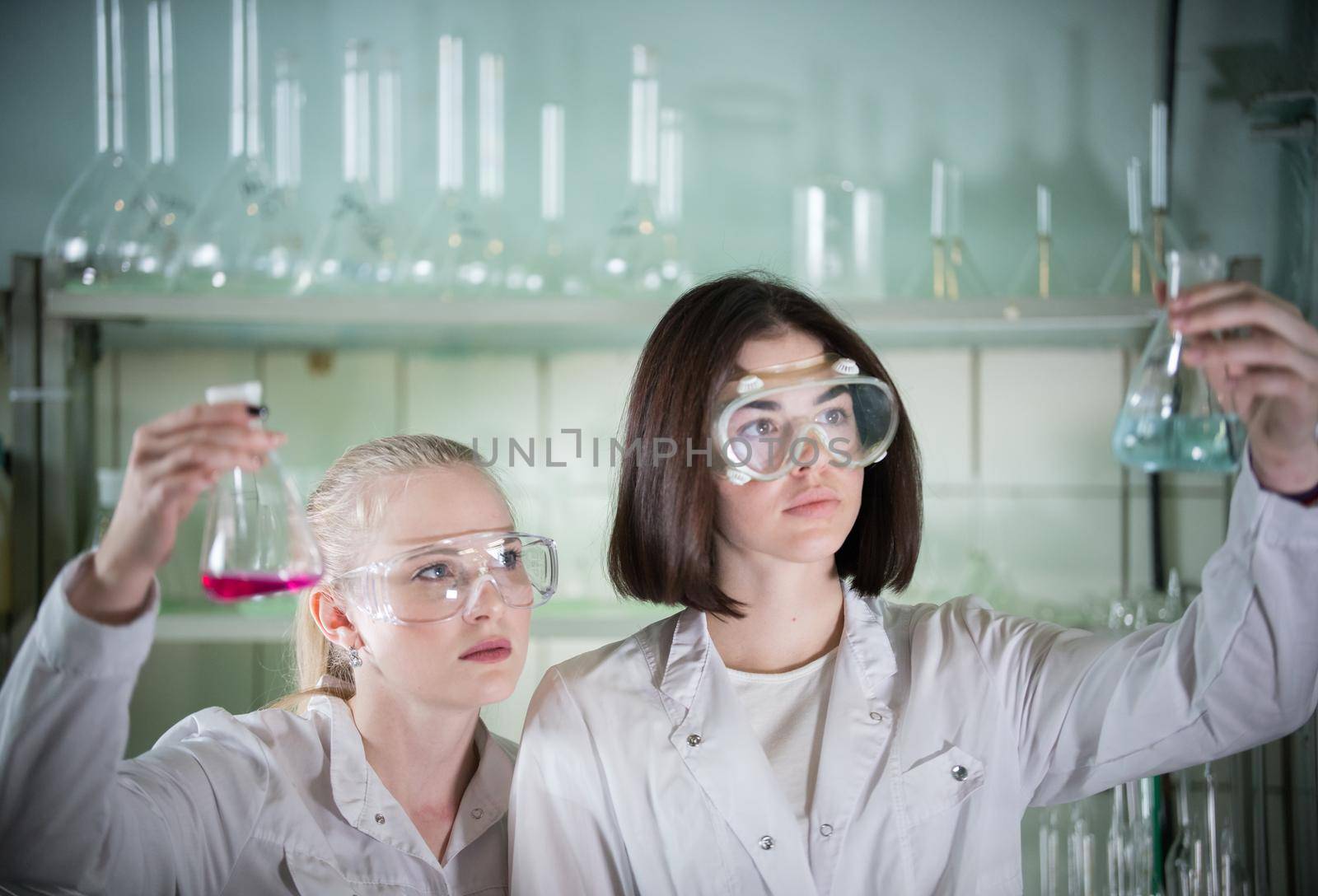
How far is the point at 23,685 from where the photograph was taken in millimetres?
858

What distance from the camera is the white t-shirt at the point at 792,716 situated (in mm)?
1198

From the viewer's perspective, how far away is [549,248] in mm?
2092

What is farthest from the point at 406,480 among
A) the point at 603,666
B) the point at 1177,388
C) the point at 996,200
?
the point at 996,200

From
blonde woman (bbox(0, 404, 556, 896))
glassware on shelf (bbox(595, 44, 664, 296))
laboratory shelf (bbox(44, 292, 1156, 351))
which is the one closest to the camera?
blonde woman (bbox(0, 404, 556, 896))

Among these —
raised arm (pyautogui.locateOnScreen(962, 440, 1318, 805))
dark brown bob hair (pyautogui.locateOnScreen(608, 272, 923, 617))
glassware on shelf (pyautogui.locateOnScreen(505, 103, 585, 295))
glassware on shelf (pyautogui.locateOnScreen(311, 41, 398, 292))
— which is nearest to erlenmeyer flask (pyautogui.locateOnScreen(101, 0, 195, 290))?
glassware on shelf (pyautogui.locateOnScreen(311, 41, 398, 292))

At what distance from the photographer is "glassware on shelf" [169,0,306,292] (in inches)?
78.7

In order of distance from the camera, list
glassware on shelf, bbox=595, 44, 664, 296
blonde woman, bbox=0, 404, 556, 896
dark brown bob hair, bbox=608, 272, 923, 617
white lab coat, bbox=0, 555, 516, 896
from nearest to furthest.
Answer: white lab coat, bbox=0, 555, 516, 896 → blonde woman, bbox=0, 404, 556, 896 → dark brown bob hair, bbox=608, 272, 923, 617 → glassware on shelf, bbox=595, 44, 664, 296

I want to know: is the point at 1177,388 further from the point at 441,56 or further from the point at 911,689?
the point at 441,56

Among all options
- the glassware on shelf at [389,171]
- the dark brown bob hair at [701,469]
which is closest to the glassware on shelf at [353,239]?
the glassware on shelf at [389,171]

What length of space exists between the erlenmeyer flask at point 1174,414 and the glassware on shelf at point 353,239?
130cm

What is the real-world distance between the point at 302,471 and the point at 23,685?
1.32 metres

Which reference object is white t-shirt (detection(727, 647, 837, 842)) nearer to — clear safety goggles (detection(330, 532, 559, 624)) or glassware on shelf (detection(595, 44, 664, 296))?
clear safety goggles (detection(330, 532, 559, 624))

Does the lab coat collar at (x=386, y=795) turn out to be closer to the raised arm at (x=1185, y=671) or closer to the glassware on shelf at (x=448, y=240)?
the raised arm at (x=1185, y=671)

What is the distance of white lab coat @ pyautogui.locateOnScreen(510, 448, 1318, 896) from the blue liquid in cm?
23
